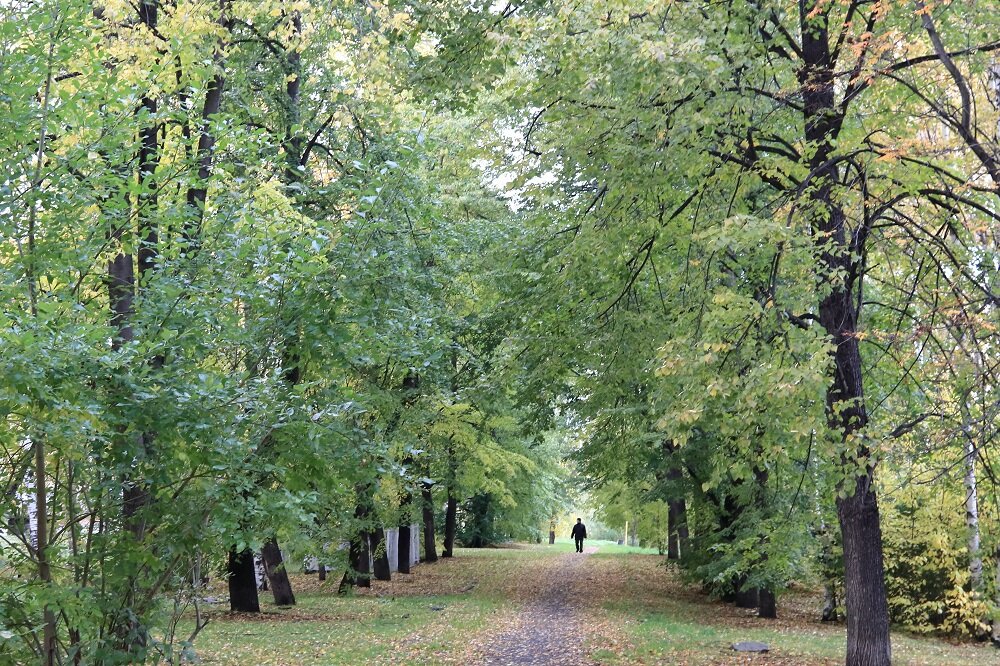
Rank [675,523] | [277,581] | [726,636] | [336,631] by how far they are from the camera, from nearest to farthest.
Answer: [336,631]
[726,636]
[277,581]
[675,523]

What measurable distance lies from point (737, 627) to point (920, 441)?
9.58m

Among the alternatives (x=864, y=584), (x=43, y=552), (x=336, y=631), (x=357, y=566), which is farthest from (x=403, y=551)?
(x=43, y=552)

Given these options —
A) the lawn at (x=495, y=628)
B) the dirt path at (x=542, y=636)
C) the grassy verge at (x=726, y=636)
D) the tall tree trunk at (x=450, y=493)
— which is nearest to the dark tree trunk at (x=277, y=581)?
the lawn at (x=495, y=628)

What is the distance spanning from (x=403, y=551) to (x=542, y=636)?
1298 cm

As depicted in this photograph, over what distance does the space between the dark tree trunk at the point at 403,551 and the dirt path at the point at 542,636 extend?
587 cm

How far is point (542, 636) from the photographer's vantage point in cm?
1440

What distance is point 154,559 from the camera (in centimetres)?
564

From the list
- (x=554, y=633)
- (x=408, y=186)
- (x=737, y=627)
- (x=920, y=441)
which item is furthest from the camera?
(x=737, y=627)

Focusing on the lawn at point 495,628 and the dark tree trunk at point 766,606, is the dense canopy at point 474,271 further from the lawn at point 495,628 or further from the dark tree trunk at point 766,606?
the dark tree trunk at point 766,606

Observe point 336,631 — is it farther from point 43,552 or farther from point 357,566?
point 43,552

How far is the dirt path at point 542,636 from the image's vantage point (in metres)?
12.1

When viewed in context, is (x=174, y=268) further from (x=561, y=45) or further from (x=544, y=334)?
(x=544, y=334)

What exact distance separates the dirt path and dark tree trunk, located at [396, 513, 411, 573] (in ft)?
19.3

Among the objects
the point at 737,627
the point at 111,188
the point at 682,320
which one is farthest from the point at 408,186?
the point at 737,627
